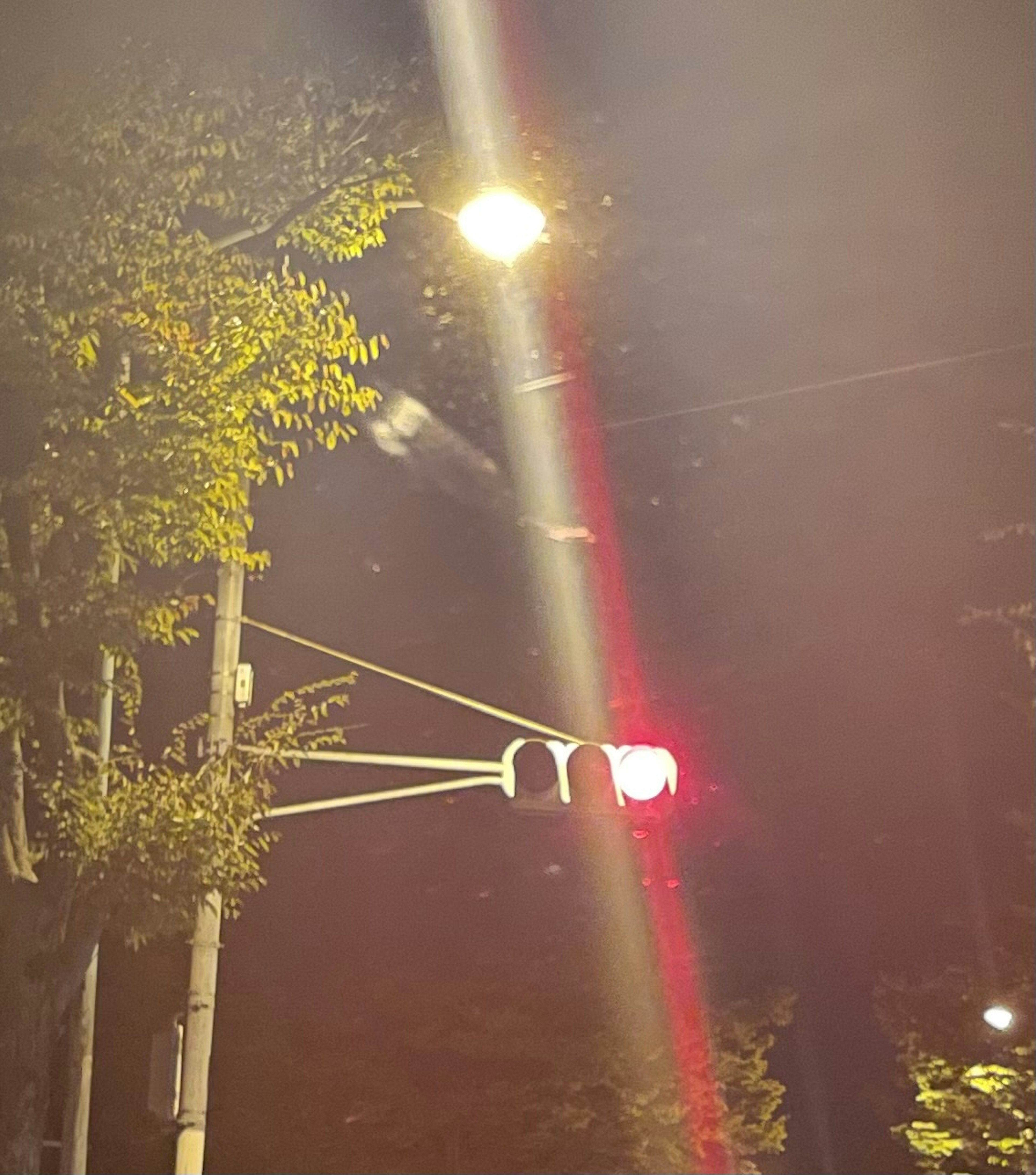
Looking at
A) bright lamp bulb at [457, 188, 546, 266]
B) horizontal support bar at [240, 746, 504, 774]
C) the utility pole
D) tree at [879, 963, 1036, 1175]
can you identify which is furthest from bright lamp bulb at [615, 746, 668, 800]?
tree at [879, 963, 1036, 1175]

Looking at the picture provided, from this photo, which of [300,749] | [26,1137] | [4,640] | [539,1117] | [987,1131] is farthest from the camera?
[539,1117]

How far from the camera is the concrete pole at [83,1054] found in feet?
25.5

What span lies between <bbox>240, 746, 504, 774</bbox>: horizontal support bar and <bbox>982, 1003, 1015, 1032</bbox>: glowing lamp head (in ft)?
39.0

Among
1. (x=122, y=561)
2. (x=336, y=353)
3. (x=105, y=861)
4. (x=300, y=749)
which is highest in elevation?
(x=336, y=353)

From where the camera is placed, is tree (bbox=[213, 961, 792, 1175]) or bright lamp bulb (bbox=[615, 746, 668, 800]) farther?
tree (bbox=[213, 961, 792, 1175])

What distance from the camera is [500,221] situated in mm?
6723

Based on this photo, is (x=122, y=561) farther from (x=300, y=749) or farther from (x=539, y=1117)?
(x=539, y=1117)

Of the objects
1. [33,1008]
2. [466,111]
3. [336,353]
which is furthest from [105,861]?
[466,111]

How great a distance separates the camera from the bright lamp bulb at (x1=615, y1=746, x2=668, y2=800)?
6.98 m

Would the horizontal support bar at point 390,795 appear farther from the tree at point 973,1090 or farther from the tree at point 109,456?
the tree at point 973,1090

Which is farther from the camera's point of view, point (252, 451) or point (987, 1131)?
point (987, 1131)

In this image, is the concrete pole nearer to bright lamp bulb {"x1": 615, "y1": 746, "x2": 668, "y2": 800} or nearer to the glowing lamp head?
bright lamp bulb {"x1": 615, "y1": 746, "x2": 668, "y2": 800}

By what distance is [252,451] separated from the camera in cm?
714

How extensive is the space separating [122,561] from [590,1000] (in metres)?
12.1
